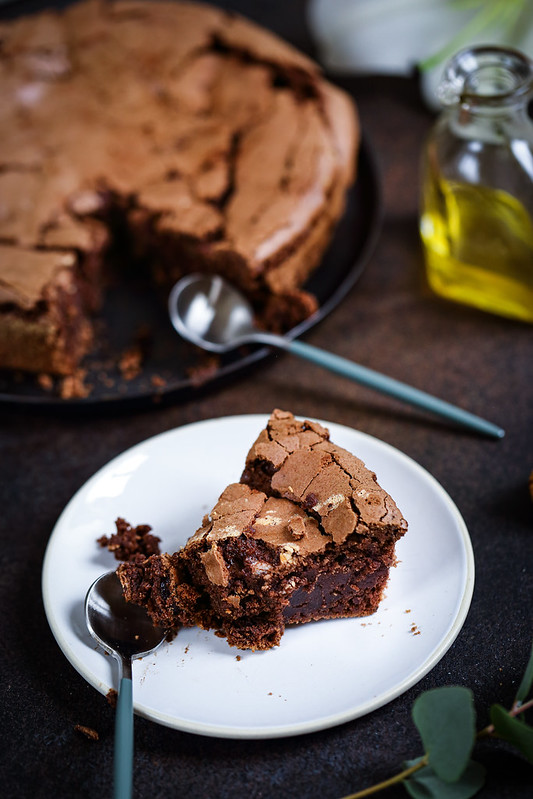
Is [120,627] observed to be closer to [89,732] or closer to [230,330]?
[89,732]

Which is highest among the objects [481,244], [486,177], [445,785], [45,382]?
[486,177]

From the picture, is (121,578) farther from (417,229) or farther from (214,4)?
(214,4)

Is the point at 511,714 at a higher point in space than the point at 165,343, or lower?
higher

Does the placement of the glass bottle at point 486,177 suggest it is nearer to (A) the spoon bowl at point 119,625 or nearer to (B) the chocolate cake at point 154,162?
(B) the chocolate cake at point 154,162

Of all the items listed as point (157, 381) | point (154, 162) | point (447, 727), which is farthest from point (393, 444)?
point (154, 162)

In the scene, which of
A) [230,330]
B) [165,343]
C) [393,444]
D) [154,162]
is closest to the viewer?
[393,444]
